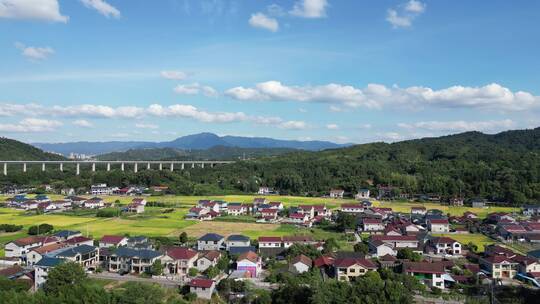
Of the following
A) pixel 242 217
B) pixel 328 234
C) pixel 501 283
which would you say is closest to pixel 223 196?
pixel 242 217

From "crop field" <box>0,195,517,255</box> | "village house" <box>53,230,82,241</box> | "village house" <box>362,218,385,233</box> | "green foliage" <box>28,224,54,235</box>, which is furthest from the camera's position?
"village house" <box>362,218,385,233</box>

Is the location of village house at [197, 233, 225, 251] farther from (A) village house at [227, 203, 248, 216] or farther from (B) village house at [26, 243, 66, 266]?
(A) village house at [227, 203, 248, 216]

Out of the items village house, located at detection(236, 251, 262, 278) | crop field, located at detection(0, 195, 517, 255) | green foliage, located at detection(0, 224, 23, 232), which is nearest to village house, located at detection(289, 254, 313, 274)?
village house, located at detection(236, 251, 262, 278)

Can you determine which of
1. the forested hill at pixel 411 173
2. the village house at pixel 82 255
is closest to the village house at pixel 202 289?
the village house at pixel 82 255

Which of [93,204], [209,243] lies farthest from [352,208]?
[93,204]

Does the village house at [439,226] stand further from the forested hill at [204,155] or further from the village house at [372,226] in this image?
the forested hill at [204,155]

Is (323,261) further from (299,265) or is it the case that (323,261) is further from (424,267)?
(424,267)
